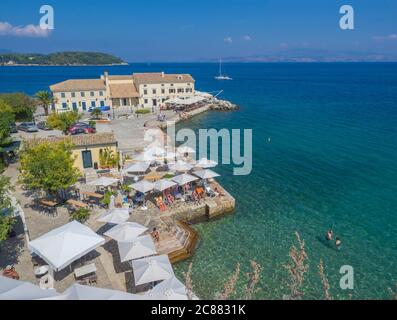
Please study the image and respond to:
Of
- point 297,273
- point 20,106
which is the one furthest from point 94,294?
point 20,106

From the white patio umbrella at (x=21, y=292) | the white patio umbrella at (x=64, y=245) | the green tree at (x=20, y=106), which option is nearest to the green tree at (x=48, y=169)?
the white patio umbrella at (x=64, y=245)

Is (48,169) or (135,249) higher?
(48,169)

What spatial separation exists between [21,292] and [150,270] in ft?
20.0

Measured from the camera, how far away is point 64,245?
1542 centimetres

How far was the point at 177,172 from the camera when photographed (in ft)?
95.4

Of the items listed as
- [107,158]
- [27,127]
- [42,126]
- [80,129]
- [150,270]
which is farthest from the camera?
[42,126]

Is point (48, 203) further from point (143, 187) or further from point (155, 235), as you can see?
point (155, 235)

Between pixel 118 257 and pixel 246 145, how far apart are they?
29061 millimetres

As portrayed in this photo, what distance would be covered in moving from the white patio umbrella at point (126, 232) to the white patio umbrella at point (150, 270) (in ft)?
7.10

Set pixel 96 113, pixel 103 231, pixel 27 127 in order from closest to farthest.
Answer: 1. pixel 103 231
2. pixel 27 127
3. pixel 96 113

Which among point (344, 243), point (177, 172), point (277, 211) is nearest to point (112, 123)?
point (177, 172)
